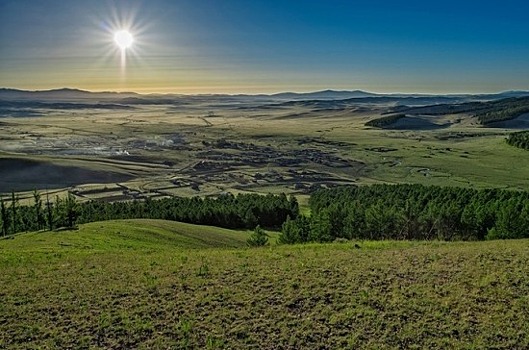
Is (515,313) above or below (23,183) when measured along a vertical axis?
above

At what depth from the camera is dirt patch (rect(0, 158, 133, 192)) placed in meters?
129

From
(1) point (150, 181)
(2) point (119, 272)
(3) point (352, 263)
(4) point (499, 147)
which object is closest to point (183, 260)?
(2) point (119, 272)

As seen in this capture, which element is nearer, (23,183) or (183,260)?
(183,260)

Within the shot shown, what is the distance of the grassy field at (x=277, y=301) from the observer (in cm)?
1480

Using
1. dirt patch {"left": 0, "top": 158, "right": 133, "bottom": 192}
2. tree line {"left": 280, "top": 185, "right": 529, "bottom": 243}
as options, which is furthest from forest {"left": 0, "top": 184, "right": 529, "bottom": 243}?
dirt patch {"left": 0, "top": 158, "right": 133, "bottom": 192}

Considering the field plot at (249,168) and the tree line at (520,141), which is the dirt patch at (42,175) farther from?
the tree line at (520,141)

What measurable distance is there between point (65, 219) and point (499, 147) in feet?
553

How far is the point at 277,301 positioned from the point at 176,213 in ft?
186

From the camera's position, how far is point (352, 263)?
22500mm

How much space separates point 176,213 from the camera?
72438 mm

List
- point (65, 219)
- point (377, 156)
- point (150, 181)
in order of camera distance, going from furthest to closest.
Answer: point (377, 156) < point (150, 181) < point (65, 219)

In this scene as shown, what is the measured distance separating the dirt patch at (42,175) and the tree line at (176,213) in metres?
50.7

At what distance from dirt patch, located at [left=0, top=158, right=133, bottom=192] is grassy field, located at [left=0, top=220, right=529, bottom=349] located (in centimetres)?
11256

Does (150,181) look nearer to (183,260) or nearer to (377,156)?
(377,156)
